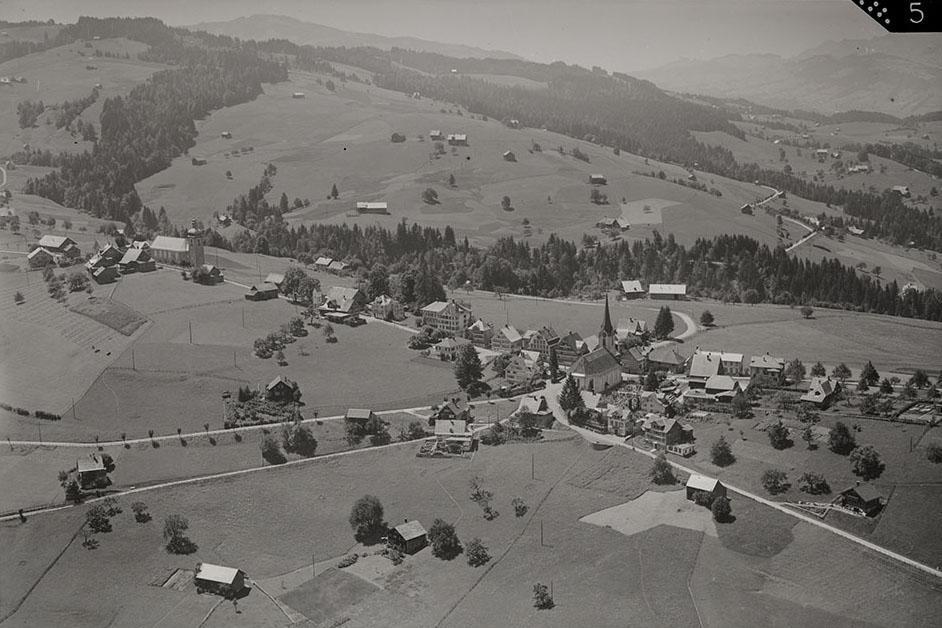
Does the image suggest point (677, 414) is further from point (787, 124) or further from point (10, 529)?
point (787, 124)

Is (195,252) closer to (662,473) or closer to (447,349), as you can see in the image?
(447,349)

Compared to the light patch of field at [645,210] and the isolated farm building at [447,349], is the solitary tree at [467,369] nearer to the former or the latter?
the isolated farm building at [447,349]

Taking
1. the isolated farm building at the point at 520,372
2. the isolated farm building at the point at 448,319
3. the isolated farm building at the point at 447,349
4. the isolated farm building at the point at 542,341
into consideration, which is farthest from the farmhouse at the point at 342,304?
the isolated farm building at the point at 520,372

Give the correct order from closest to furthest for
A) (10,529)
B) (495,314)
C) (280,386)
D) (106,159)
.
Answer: (10,529), (280,386), (495,314), (106,159)

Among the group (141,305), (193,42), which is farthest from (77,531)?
(193,42)

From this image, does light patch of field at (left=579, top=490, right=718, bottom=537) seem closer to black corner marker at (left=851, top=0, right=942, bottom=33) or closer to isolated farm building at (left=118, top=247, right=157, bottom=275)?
black corner marker at (left=851, top=0, right=942, bottom=33)

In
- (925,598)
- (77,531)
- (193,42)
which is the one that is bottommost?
(77,531)

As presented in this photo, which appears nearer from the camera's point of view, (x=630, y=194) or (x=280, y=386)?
(x=280, y=386)
